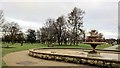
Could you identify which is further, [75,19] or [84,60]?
[75,19]

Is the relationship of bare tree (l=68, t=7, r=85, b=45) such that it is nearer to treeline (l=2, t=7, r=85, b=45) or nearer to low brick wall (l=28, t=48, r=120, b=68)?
treeline (l=2, t=7, r=85, b=45)

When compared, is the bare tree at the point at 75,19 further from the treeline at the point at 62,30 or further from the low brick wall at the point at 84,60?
the low brick wall at the point at 84,60

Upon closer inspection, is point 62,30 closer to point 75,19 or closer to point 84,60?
point 75,19

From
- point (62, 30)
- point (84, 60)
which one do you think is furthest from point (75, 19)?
point (84, 60)

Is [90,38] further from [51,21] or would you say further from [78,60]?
[51,21]

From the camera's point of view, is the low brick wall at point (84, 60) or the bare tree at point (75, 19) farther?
the bare tree at point (75, 19)

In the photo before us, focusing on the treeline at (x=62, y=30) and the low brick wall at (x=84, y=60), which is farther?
the treeline at (x=62, y=30)

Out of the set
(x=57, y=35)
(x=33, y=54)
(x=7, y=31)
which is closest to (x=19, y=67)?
(x=33, y=54)

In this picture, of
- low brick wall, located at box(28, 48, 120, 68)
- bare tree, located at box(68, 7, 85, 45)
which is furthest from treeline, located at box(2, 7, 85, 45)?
low brick wall, located at box(28, 48, 120, 68)

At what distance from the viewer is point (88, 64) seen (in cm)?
1366

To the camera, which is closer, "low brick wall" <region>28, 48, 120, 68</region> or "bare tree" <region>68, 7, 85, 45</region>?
"low brick wall" <region>28, 48, 120, 68</region>

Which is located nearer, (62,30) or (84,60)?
(84,60)

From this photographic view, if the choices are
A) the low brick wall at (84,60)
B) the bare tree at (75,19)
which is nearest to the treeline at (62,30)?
the bare tree at (75,19)

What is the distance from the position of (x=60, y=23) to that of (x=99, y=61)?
49.4m
